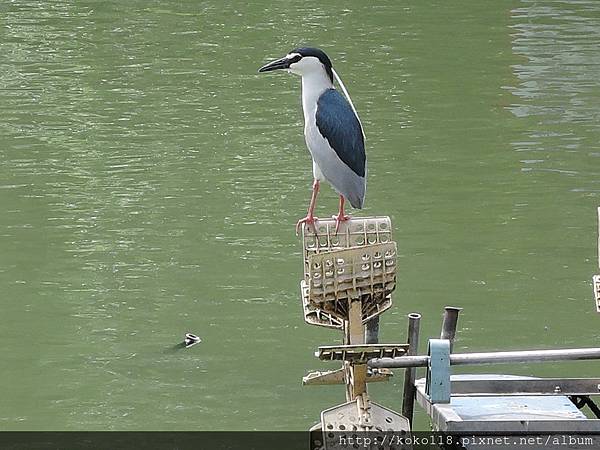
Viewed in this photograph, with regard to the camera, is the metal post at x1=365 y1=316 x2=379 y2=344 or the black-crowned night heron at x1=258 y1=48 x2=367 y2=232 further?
the metal post at x1=365 y1=316 x2=379 y2=344

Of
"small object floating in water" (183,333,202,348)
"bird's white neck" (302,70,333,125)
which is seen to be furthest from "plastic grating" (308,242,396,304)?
"small object floating in water" (183,333,202,348)

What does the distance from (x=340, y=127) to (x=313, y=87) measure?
0.19 m

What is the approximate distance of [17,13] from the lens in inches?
755

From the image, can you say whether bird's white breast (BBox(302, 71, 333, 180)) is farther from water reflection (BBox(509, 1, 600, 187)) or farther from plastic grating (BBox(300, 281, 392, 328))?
water reflection (BBox(509, 1, 600, 187))

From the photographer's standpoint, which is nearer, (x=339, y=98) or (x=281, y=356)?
(x=339, y=98)

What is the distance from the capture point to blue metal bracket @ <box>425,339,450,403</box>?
16.2 feet

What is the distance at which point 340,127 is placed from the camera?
5559mm

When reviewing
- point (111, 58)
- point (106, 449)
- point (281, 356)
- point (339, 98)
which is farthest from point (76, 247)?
point (111, 58)

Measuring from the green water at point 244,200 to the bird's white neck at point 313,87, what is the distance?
6.03 feet

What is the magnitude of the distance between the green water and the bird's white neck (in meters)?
1.84

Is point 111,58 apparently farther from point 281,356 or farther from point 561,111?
point 281,356

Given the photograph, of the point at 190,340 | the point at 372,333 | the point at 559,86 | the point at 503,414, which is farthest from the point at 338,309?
the point at 559,86

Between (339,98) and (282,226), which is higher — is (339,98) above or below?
above

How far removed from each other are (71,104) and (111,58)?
2425mm
